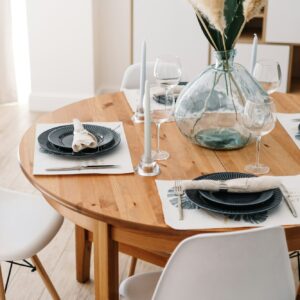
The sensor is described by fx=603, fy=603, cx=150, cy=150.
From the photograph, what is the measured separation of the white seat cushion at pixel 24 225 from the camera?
182 centimetres

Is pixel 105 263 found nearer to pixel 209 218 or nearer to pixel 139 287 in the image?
pixel 139 287

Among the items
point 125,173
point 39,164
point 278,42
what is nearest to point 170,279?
point 125,173

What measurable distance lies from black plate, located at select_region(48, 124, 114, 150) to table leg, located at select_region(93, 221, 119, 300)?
335 millimetres

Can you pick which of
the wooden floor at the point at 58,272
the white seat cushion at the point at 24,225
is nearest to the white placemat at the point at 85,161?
the white seat cushion at the point at 24,225

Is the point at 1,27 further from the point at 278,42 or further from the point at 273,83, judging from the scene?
the point at 273,83

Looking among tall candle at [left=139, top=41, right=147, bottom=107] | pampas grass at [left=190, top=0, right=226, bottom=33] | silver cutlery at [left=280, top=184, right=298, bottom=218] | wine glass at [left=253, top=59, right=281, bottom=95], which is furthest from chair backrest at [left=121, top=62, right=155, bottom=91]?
silver cutlery at [left=280, top=184, right=298, bottom=218]

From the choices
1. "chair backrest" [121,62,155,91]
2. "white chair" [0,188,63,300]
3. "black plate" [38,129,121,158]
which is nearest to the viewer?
"black plate" [38,129,121,158]

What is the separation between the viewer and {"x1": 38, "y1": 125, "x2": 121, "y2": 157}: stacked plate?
1.73 m

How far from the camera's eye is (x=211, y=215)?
1413 mm

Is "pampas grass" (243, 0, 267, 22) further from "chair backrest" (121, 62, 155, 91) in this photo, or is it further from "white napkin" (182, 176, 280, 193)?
"chair backrest" (121, 62, 155, 91)

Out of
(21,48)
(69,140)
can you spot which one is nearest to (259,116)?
(69,140)

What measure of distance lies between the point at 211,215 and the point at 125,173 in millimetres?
322

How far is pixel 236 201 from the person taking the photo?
1438mm

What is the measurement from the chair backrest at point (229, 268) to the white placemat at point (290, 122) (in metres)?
0.68
